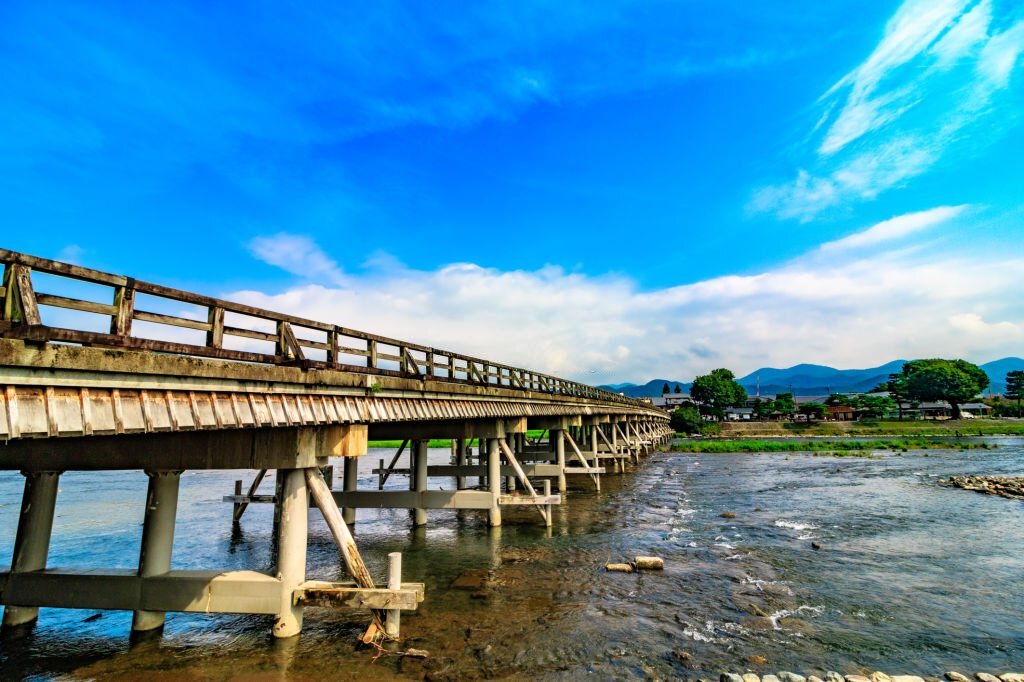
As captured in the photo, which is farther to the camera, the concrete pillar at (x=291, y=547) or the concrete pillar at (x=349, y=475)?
the concrete pillar at (x=349, y=475)

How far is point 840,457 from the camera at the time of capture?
194 ft

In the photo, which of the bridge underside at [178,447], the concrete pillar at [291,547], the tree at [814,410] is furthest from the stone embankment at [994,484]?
the tree at [814,410]

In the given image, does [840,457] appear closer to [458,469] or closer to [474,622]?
[458,469]

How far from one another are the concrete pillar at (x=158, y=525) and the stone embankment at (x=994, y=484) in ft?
129

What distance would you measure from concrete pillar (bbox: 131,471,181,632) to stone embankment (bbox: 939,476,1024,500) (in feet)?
129

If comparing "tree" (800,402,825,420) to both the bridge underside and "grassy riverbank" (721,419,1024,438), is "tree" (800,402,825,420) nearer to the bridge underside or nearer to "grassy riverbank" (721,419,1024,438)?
"grassy riverbank" (721,419,1024,438)

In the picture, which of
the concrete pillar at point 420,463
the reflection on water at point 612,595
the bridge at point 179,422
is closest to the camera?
the bridge at point 179,422

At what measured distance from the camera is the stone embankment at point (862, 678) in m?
8.05

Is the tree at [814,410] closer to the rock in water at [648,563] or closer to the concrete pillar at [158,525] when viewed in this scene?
the rock in water at [648,563]

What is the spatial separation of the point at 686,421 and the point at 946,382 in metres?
57.6

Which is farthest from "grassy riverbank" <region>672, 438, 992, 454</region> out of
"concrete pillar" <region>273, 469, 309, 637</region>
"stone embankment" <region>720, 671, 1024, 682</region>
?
"concrete pillar" <region>273, 469, 309, 637</region>

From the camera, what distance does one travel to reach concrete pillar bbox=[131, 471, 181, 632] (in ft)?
31.2

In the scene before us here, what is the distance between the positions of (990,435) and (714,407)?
4793cm

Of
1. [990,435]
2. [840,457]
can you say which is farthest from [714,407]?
[840,457]
